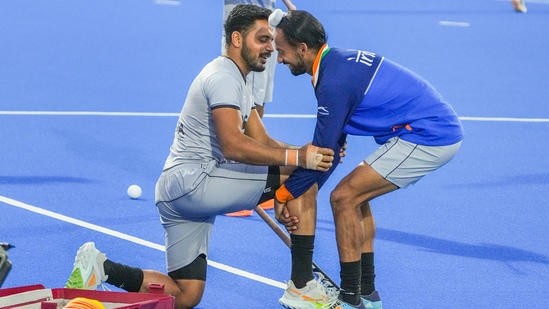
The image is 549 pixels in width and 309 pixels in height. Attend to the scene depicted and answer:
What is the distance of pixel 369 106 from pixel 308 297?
4.14 ft

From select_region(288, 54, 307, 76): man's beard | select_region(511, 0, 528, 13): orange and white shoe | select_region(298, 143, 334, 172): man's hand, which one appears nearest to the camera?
select_region(298, 143, 334, 172): man's hand

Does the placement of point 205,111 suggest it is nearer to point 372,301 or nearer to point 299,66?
point 299,66

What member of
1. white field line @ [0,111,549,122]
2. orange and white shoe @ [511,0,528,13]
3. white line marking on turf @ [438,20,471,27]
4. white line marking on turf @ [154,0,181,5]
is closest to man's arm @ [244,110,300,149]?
white field line @ [0,111,549,122]

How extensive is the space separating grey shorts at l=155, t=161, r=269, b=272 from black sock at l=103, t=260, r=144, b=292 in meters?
0.30

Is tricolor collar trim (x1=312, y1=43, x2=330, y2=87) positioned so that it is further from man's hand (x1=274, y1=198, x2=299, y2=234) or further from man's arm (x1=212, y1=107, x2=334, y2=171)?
man's hand (x1=274, y1=198, x2=299, y2=234)

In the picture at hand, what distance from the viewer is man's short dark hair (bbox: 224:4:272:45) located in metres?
6.71

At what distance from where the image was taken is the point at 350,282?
668 cm

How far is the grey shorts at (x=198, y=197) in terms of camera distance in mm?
6586

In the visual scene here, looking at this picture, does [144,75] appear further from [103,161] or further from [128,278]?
[128,278]

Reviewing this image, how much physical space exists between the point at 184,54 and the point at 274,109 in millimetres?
3059

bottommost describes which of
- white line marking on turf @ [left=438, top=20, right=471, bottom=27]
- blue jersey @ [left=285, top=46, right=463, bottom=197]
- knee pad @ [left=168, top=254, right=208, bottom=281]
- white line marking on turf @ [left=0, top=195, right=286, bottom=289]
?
white line marking on turf @ [left=0, top=195, right=286, bottom=289]

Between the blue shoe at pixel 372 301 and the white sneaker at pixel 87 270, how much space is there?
172 cm

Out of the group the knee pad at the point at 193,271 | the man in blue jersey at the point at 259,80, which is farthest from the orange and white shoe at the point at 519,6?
the knee pad at the point at 193,271

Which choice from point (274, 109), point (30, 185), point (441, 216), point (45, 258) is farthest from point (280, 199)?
point (274, 109)
